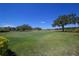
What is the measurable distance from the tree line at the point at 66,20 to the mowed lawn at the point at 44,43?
0.11m

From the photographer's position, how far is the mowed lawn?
3100 mm

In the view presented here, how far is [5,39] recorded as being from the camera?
3.11 metres

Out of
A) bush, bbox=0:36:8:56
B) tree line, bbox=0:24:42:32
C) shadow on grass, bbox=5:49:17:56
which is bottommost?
shadow on grass, bbox=5:49:17:56

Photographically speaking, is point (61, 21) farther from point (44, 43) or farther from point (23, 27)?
point (23, 27)

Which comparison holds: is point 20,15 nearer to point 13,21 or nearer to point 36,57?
point 13,21

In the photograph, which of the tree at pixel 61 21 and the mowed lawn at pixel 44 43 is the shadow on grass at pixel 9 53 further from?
the tree at pixel 61 21

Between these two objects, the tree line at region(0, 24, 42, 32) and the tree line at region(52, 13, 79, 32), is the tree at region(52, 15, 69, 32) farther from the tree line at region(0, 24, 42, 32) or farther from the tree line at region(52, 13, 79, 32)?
the tree line at region(0, 24, 42, 32)

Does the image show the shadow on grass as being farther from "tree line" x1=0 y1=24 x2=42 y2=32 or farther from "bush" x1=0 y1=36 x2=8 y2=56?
"tree line" x1=0 y1=24 x2=42 y2=32

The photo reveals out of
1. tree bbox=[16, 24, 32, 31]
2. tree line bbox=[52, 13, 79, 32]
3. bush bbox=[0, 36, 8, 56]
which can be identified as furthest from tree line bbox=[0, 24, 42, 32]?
tree line bbox=[52, 13, 79, 32]

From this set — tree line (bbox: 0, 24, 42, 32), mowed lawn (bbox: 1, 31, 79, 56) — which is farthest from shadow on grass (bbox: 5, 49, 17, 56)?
tree line (bbox: 0, 24, 42, 32)

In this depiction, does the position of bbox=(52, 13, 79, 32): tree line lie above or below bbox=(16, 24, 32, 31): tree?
above

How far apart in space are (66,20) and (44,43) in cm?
39

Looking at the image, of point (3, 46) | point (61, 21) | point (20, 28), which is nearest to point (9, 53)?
point (3, 46)

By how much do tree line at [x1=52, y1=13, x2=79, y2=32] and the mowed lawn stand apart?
0.11 metres
